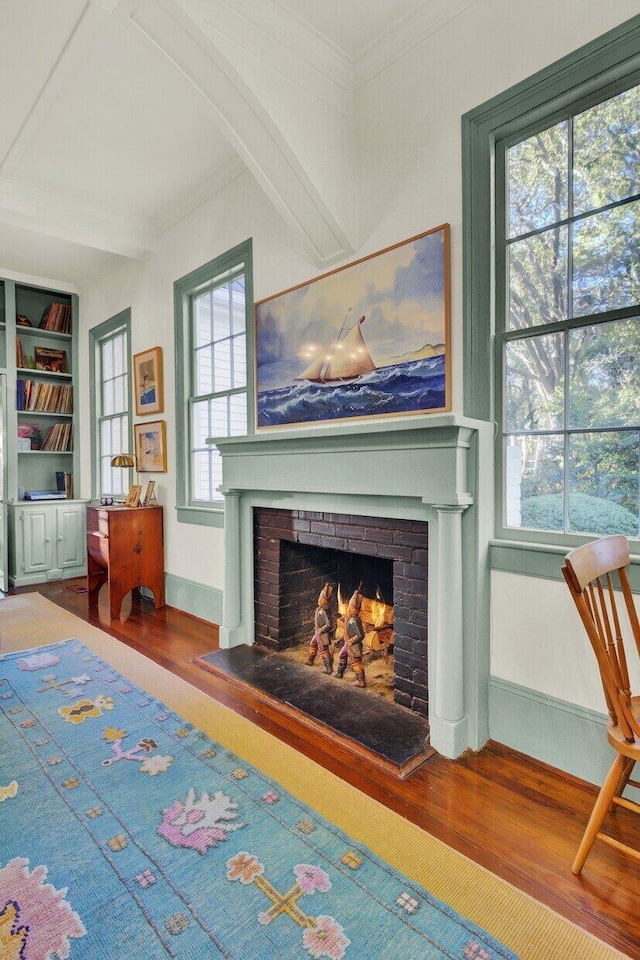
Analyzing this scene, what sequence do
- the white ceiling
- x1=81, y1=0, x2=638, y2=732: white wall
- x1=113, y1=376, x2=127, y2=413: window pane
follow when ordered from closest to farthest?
1. x1=81, y1=0, x2=638, y2=732: white wall
2. the white ceiling
3. x1=113, y1=376, x2=127, y2=413: window pane

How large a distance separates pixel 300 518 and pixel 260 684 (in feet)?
2.90

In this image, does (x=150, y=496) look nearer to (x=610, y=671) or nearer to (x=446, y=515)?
(x=446, y=515)

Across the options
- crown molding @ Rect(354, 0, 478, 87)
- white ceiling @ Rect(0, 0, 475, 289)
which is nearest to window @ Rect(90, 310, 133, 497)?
white ceiling @ Rect(0, 0, 475, 289)

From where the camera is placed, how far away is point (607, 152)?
1.82 m

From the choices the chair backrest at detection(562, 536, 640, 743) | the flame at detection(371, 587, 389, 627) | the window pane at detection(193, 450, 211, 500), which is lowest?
the flame at detection(371, 587, 389, 627)

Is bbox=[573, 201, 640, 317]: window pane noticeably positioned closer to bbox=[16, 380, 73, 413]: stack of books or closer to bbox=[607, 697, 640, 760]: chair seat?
bbox=[607, 697, 640, 760]: chair seat

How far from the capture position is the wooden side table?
3824mm

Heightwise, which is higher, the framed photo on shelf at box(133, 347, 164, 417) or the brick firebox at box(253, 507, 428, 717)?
the framed photo on shelf at box(133, 347, 164, 417)

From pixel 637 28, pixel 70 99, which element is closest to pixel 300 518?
pixel 637 28

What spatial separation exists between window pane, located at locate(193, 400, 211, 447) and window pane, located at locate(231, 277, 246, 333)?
24.4 inches

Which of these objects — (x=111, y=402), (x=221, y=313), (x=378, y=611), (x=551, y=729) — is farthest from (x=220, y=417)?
(x=551, y=729)

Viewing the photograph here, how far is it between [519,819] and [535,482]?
119 cm

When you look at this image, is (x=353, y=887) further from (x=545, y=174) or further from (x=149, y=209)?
(x=149, y=209)

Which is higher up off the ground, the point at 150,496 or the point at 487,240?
the point at 487,240
